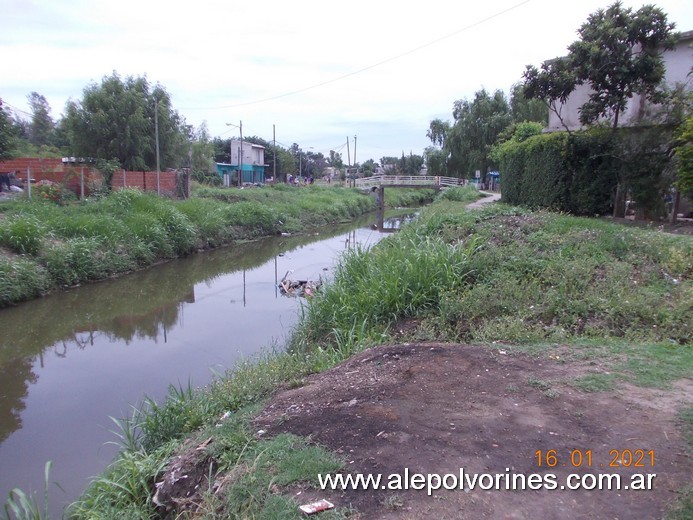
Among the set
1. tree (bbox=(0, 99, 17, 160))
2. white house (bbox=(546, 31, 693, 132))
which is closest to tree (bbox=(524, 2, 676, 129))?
white house (bbox=(546, 31, 693, 132))

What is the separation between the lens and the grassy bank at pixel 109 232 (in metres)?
12.7

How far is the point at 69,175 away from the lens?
64.0 ft

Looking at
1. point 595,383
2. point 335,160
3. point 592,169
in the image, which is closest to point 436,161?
point 335,160

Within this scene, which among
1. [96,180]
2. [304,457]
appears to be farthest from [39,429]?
[96,180]

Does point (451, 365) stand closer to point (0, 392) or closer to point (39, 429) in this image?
point (39, 429)

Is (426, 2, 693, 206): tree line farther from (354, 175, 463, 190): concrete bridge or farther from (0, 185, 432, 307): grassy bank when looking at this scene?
(354, 175, 463, 190): concrete bridge

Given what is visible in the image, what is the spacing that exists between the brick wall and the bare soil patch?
17.8m

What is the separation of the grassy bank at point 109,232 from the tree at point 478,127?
24233 mm

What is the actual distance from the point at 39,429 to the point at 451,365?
5.12m

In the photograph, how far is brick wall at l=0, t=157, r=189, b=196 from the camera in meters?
19.5

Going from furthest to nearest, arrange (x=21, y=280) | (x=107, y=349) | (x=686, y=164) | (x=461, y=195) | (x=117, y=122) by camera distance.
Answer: (x=461, y=195) → (x=117, y=122) → (x=21, y=280) → (x=686, y=164) → (x=107, y=349)

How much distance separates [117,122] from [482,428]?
25.1m

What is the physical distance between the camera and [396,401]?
13.6 ft

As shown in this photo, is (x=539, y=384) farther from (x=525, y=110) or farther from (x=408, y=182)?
(x=408, y=182)
